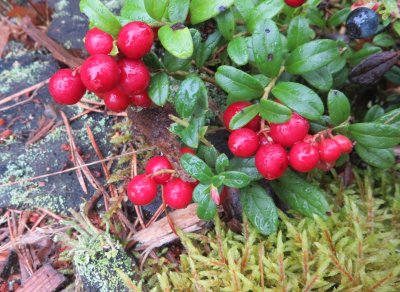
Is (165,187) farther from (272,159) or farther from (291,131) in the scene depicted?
(291,131)

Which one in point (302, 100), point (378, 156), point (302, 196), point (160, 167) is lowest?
point (302, 196)

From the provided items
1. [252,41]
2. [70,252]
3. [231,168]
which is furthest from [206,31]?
[70,252]

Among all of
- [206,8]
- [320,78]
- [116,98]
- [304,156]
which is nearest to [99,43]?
[116,98]

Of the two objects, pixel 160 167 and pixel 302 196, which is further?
pixel 302 196

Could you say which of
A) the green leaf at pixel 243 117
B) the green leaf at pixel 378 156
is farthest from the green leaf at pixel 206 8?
the green leaf at pixel 378 156

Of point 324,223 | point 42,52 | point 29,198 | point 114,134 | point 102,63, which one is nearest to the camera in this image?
point 102,63

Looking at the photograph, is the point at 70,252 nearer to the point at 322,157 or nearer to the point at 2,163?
the point at 2,163

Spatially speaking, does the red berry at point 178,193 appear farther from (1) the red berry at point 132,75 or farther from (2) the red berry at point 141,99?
(1) the red berry at point 132,75
